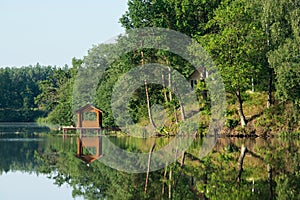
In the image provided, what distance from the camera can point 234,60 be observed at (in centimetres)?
3578

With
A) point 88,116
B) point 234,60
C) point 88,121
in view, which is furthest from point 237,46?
point 88,116

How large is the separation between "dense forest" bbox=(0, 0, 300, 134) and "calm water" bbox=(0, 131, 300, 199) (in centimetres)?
1039

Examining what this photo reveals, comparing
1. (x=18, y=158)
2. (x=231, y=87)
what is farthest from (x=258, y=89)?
(x=18, y=158)

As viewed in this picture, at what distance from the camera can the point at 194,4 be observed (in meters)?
40.8

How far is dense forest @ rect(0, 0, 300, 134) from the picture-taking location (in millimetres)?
34219

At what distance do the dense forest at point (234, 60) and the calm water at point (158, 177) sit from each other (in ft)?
34.1

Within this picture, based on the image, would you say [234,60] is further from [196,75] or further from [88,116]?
[88,116]

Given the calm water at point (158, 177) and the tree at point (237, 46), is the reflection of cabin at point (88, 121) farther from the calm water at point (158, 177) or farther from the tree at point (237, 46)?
the calm water at point (158, 177)

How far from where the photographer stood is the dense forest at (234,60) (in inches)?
1347

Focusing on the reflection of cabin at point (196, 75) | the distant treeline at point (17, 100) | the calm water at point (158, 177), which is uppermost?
the distant treeline at point (17, 100)

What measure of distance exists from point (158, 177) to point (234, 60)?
20.0 meters

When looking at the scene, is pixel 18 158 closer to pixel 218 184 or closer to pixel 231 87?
pixel 218 184

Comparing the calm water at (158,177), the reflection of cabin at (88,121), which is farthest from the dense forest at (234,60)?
the calm water at (158,177)

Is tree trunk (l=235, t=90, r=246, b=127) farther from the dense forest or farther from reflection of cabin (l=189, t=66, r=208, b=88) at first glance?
reflection of cabin (l=189, t=66, r=208, b=88)
